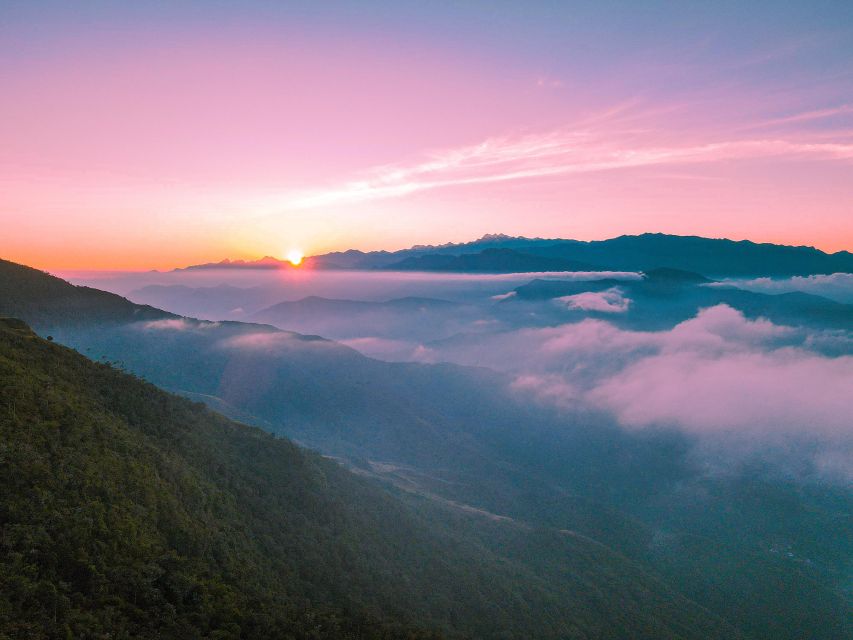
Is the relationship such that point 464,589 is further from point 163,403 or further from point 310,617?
point 163,403

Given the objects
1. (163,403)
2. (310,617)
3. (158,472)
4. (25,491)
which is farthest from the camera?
(163,403)

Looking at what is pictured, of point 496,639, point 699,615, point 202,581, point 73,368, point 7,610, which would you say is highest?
point 73,368

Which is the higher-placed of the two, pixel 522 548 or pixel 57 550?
pixel 57 550

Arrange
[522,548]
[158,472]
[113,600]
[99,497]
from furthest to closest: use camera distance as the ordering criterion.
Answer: [522,548] → [158,472] → [99,497] → [113,600]

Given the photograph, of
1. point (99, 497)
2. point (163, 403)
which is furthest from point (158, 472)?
point (163, 403)

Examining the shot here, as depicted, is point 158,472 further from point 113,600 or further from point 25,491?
point 113,600

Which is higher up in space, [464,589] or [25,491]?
[25,491]

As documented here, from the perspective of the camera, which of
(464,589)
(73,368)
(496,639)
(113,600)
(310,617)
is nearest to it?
(113,600)

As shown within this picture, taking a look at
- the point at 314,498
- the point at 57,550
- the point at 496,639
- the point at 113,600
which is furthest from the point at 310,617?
the point at 496,639

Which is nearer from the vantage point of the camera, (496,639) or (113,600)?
(113,600)
